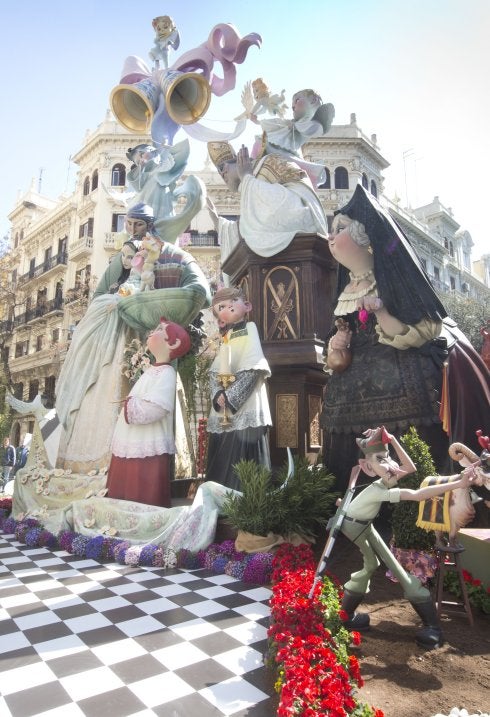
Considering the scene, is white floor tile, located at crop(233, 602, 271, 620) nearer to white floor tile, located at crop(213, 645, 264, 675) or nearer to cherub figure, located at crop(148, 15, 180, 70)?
white floor tile, located at crop(213, 645, 264, 675)

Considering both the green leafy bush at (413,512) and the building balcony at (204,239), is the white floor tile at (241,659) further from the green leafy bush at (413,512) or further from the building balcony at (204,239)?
the building balcony at (204,239)

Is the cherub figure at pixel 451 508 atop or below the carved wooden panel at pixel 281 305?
below

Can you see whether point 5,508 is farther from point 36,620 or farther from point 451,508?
point 451,508

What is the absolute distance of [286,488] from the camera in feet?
13.4

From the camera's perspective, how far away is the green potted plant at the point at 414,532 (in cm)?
291

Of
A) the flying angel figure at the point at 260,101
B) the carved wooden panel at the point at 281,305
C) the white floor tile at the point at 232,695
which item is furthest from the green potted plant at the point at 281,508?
the flying angel figure at the point at 260,101

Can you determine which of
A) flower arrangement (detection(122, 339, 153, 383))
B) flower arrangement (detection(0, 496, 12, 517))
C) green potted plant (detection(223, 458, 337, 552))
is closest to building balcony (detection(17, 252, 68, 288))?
flower arrangement (detection(0, 496, 12, 517))

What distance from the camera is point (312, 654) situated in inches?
79.3

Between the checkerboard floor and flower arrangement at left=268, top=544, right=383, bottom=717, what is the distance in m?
0.24

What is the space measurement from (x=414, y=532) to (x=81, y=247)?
25678mm

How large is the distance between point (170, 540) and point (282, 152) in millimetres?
5348

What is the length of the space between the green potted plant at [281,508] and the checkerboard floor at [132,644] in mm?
459

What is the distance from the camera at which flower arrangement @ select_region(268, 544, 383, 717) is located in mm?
1709

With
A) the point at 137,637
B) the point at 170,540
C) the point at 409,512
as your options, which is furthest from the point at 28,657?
the point at 409,512
